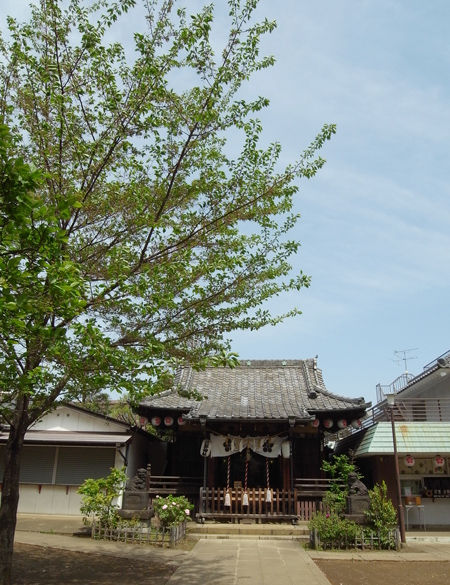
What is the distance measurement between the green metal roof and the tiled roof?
43.0 inches

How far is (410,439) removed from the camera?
54.5ft

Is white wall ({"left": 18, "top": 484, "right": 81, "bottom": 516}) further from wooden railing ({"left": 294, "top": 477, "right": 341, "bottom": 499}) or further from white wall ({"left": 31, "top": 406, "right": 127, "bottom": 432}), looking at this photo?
wooden railing ({"left": 294, "top": 477, "right": 341, "bottom": 499})

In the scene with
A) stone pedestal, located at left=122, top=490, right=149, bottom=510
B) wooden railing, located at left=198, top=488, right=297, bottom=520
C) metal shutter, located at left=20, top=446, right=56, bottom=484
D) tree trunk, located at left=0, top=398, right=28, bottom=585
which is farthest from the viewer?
metal shutter, located at left=20, top=446, right=56, bottom=484

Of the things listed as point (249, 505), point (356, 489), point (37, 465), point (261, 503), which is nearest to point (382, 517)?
point (356, 489)

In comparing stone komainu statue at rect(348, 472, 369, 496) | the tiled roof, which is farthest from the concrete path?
the tiled roof

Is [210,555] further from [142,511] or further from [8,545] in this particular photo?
[8,545]

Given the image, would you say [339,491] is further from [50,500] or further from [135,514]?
[50,500]

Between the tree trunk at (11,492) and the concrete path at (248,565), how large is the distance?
2.92 m

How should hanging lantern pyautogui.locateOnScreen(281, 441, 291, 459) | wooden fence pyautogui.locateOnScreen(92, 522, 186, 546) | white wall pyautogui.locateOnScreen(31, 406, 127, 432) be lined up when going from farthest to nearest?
white wall pyautogui.locateOnScreen(31, 406, 127, 432) → hanging lantern pyautogui.locateOnScreen(281, 441, 291, 459) → wooden fence pyautogui.locateOnScreen(92, 522, 186, 546)

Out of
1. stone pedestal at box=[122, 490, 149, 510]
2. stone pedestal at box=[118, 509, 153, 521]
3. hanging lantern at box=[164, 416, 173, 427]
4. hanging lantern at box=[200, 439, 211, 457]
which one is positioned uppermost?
hanging lantern at box=[164, 416, 173, 427]

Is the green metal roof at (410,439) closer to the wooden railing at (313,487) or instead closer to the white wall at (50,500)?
the wooden railing at (313,487)

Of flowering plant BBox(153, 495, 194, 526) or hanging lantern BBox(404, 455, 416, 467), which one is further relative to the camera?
hanging lantern BBox(404, 455, 416, 467)

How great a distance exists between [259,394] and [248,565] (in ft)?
32.4

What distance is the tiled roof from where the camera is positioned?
A: 56.7ft
